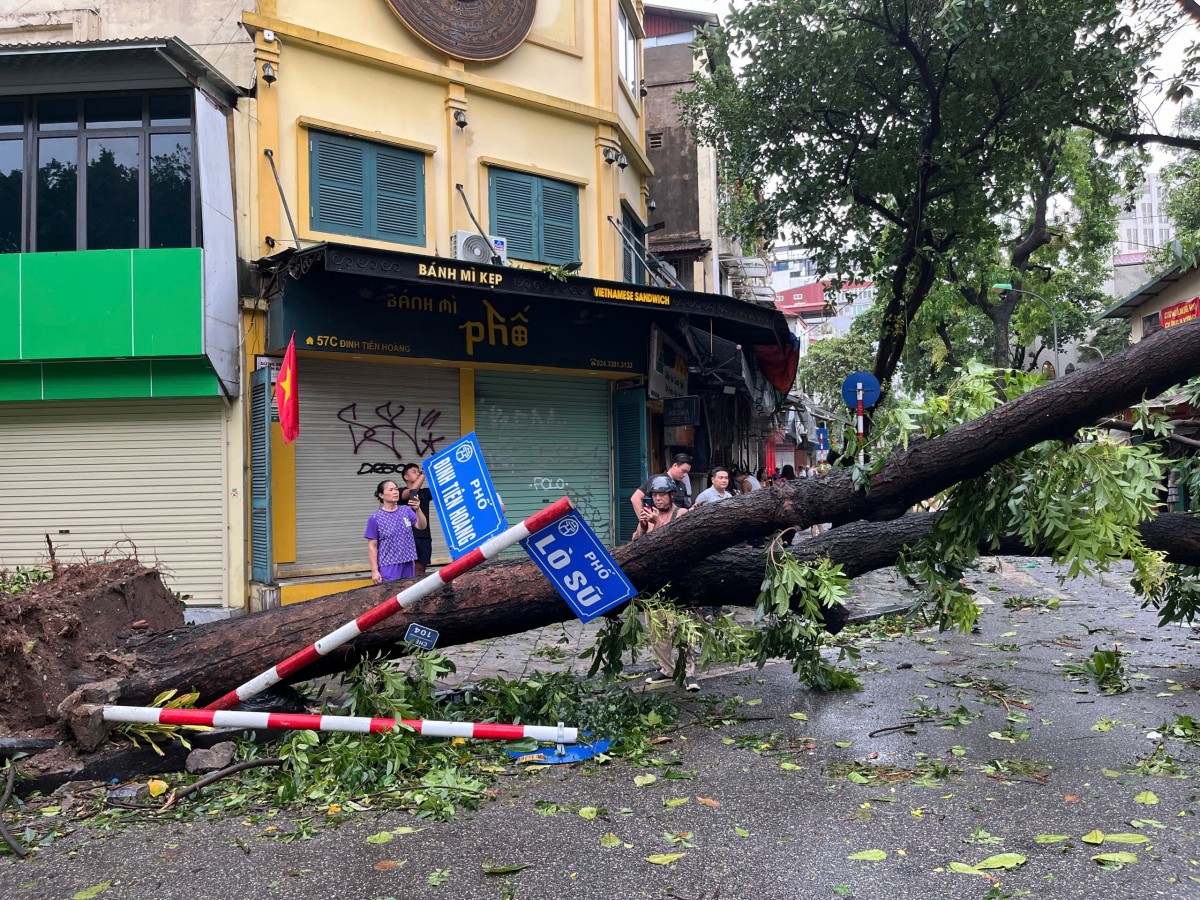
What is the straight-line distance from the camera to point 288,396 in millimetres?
9359

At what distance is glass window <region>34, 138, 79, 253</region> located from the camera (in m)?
9.96

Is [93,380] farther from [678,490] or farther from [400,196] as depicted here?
[678,490]

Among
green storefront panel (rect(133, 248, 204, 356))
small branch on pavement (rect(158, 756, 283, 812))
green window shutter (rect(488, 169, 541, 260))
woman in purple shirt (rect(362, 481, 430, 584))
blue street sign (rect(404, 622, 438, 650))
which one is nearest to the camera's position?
small branch on pavement (rect(158, 756, 283, 812))

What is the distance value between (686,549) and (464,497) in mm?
1561

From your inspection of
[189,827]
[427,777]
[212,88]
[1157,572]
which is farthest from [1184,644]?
[212,88]

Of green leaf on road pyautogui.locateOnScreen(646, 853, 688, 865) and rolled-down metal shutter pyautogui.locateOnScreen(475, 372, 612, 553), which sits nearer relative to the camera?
green leaf on road pyautogui.locateOnScreen(646, 853, 688, 865)

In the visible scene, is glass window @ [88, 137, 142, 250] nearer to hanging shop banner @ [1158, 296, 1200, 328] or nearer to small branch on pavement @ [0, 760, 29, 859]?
small branch on pavement @ [0, 760, 29, 859]

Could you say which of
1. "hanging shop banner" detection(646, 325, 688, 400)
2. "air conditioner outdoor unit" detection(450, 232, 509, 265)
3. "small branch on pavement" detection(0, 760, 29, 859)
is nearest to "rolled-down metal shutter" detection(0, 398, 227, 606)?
"air conditioner outdoor unit" detection(450, 232, 509, 265)

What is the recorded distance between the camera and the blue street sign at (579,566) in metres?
4.77

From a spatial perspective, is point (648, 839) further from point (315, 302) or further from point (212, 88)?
point (212, 88)

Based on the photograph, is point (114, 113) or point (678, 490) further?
point (114, 113)

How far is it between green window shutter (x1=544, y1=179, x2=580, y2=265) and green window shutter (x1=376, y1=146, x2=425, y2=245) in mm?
1809

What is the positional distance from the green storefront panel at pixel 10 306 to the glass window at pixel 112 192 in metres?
0.78

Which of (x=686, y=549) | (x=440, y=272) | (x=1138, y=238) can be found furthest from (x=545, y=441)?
(x=1138, y=238)
